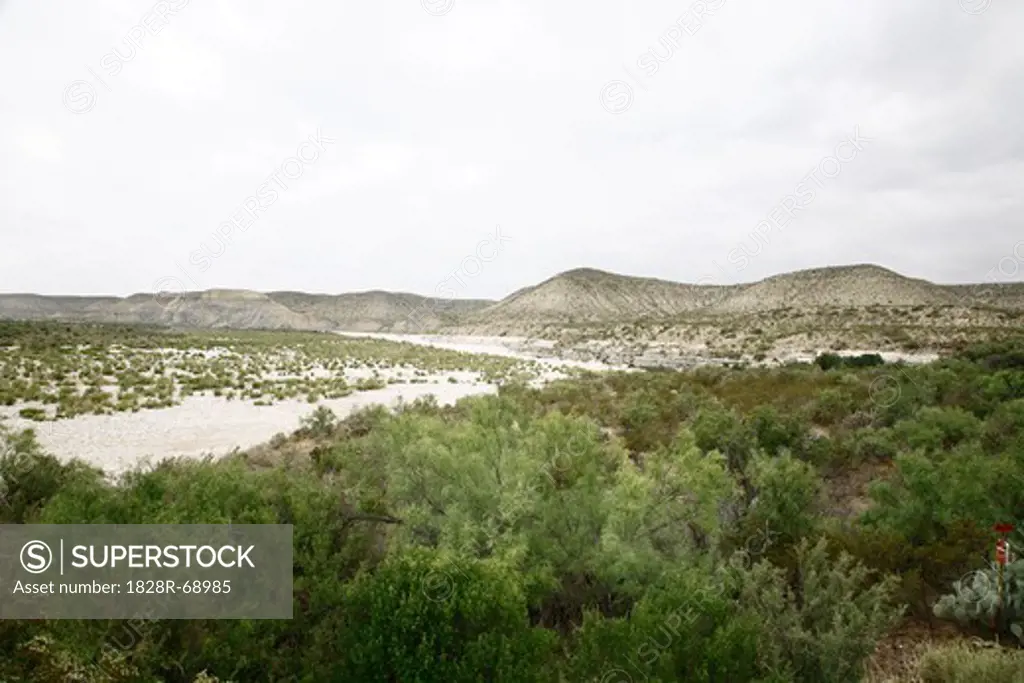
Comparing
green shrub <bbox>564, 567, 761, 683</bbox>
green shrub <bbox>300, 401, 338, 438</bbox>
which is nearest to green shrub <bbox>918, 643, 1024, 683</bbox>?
green shrub <bbox>564, 567, 761, 683</bbox>

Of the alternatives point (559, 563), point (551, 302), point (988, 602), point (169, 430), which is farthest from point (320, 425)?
point (551, 302)

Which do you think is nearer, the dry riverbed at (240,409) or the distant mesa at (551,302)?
the dry riverbed at (240,409)

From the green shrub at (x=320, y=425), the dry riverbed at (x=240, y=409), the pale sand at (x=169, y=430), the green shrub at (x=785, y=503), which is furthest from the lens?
the green shrub at (x=320, y=425)

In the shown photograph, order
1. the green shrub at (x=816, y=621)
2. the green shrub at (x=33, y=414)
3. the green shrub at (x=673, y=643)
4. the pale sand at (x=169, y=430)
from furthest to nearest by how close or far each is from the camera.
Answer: the green shrub at (x=33, y=414) → the pale sand at (x=169, y=430) → the green shrub at (x=816, y=621) → the green shrub at (x=673, y=643)

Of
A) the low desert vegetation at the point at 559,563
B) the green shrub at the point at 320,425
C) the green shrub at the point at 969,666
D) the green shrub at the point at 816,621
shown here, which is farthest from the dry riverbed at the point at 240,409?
the green shrub at the point at 969,666

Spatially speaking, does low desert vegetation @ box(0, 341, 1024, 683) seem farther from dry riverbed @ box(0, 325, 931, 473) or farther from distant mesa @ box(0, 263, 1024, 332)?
distant mesa @ box(0, 263, 1024, 332)

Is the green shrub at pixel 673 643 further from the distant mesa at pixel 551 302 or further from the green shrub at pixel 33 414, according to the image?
the distant mesa at pixel 551 302

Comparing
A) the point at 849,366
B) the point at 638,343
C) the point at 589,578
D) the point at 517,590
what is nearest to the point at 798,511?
the point at 589,578
